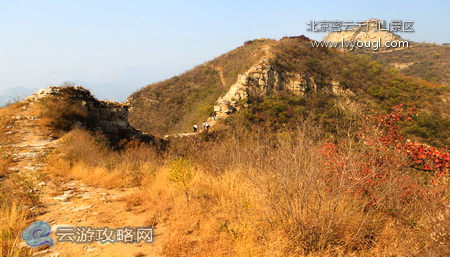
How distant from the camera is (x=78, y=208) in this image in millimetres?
4664

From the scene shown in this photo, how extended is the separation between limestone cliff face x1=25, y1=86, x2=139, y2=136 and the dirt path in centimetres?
534

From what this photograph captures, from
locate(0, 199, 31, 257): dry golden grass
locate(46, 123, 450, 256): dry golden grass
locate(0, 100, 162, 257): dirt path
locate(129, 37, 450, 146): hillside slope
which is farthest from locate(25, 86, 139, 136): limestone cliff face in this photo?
locate(129, 37, 450, 146): hillside slope

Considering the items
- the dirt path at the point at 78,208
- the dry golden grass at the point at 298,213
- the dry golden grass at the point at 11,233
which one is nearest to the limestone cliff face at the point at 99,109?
the dirt path at the point at 78,208

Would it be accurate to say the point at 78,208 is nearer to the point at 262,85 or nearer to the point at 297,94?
Answer: the point at 262,85

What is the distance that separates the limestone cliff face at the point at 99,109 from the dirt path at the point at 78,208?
534 centimetres

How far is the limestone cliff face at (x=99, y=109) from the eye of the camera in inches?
489

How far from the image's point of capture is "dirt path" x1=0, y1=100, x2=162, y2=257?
3287 millimetres

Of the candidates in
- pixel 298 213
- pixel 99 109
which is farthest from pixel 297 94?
pixel 298 213

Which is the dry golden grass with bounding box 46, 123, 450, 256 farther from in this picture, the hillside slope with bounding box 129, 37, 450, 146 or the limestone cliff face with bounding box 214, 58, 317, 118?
the limestone cliff face with bounding box 214, 58, 317, 118

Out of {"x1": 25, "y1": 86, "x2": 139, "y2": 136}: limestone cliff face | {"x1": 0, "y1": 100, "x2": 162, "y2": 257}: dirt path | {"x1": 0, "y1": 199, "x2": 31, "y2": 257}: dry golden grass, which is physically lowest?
{"x1": 0, "y1": 100, "x2": 162, "y2": 257}: dirt path

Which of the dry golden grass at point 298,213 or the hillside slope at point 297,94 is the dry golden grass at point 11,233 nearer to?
the dry golden grass at point 298,213

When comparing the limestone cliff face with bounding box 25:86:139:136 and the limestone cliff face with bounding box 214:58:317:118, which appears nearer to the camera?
the limestone cliff face with bounding box 25:86:139:136

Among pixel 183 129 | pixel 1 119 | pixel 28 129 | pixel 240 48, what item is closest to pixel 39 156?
pixel 28 129

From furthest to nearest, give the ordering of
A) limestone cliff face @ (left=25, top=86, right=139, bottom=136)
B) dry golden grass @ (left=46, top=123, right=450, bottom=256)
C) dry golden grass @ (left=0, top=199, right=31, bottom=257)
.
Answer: limestone cliff face @ (left=25, top=86, right=139, bottom=136) → dry golden grass @ (left=0, top=199, right=31, bottom=257) → dry golden grass @ (left=46, top=123, right=450, bottom=256)
